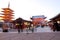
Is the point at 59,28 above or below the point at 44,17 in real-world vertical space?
below

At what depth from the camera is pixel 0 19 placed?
260ft

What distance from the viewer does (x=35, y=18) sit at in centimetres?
8769

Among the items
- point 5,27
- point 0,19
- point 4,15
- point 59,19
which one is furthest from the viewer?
point 4,15

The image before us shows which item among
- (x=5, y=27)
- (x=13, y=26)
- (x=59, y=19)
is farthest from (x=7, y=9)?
(x=5, y=27)

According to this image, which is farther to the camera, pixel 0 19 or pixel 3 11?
pixel 3 11

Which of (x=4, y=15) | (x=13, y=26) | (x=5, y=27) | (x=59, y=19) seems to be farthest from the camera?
(x=4, y=15)

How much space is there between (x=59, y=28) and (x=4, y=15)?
174ft

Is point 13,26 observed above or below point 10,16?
below

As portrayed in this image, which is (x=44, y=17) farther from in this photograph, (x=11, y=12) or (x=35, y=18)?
(x=11, y=12)

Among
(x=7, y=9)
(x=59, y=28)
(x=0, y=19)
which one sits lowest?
(x=59, y=28)

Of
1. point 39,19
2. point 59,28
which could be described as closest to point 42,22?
point 39,19

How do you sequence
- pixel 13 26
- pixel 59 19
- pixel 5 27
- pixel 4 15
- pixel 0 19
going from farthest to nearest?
pixel 4 15
pixel 0 19
pixel 13 26
pixel 59 19
pixel 5 27

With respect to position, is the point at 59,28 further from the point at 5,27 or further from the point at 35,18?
the point at 35,18

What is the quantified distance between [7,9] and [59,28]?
5309cm
